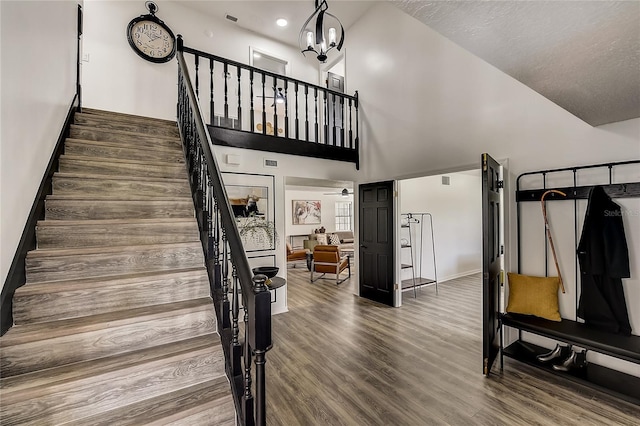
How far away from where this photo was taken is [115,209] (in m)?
2.26

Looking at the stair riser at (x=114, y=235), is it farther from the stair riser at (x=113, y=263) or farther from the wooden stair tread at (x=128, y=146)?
the wooden stair tread at (x=128, y=146)

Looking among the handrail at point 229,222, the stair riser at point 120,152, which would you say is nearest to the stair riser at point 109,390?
the handrail at point 229,222

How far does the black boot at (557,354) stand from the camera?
2525 mm

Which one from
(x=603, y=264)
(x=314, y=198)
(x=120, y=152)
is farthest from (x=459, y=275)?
(x=120, y=152)

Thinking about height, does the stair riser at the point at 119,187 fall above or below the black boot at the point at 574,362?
above

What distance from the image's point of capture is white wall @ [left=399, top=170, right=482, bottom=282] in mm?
6008

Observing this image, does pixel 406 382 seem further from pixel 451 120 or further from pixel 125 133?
pixel 125 133

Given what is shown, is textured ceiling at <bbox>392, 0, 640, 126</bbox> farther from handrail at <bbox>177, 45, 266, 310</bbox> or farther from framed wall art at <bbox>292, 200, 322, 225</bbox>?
framed wall art at <bbox>292, 200, 322, 225</bbox>

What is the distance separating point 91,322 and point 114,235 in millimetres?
728

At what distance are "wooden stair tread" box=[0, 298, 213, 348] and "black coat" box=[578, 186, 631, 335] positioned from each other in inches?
123

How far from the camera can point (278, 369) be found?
2.70m

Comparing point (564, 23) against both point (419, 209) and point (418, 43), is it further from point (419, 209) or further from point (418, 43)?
point (419, 209)

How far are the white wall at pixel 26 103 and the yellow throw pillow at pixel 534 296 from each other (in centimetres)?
393

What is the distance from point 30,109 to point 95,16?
Result: 3.84 m
